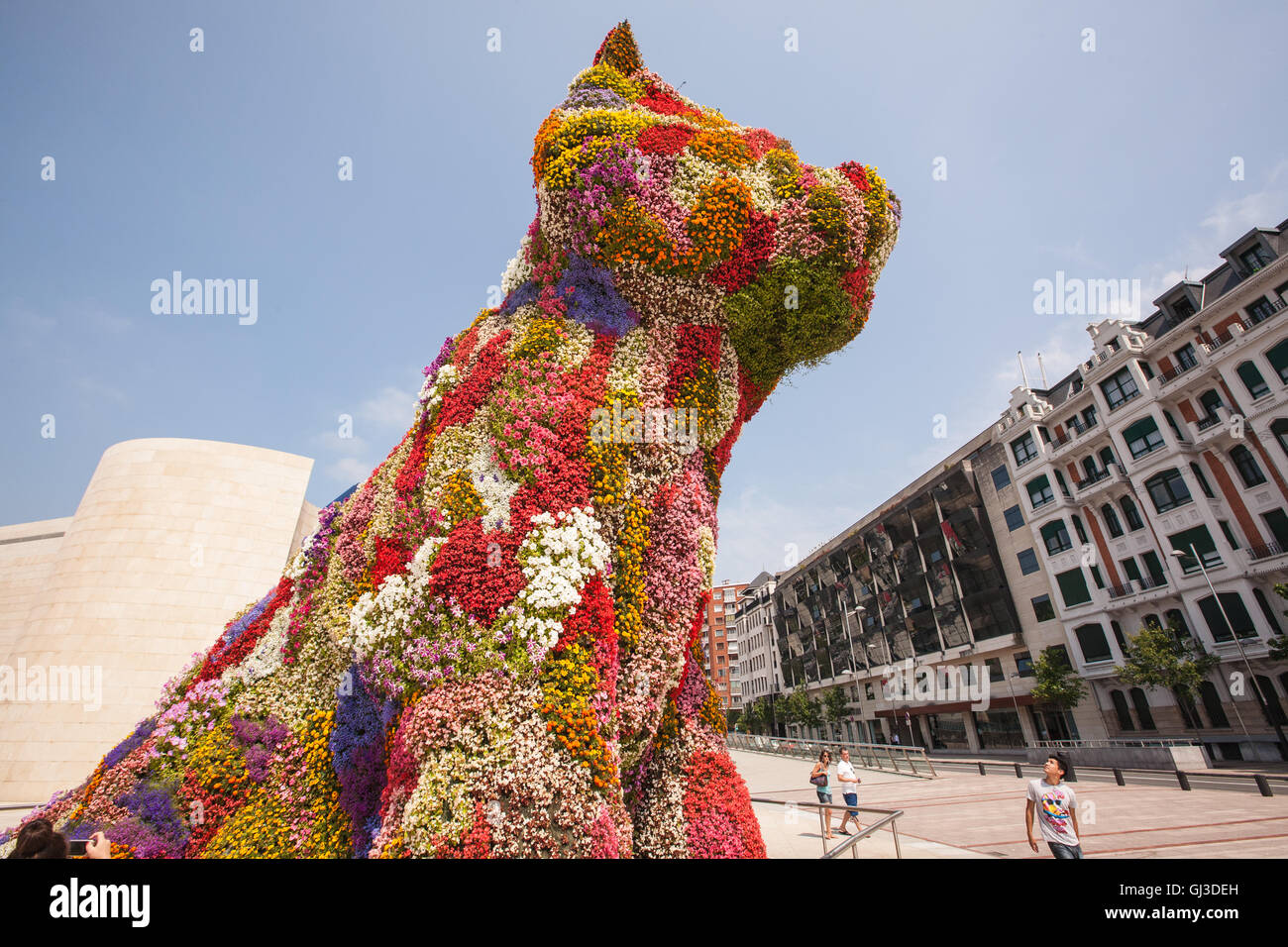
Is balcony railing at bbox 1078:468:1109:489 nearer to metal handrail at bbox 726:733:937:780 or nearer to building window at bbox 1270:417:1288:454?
building window at bbox 1270:417:1288:454

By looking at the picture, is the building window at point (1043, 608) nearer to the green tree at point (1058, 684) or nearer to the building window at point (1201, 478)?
the green tree at point (1058, 684)

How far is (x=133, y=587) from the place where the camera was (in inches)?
1145

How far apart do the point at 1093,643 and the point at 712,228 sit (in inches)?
1697

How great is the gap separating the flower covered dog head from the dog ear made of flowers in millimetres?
30

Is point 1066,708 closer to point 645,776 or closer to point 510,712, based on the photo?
point 645,776

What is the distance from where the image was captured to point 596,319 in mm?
7320

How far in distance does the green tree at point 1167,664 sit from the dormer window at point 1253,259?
769 inches

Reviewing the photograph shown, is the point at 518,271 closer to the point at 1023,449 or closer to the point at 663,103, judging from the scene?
the point at 663,103

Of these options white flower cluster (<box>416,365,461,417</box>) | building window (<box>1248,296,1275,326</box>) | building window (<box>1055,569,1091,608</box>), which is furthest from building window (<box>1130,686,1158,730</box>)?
white flower cluster (<box>416,365,461,417</box>)

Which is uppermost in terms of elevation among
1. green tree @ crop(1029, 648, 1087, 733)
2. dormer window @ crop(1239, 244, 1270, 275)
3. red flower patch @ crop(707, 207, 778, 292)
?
dormer window @ crop(1239, 244, 1270, 275)

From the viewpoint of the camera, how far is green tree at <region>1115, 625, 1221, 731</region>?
30531 millimetres
